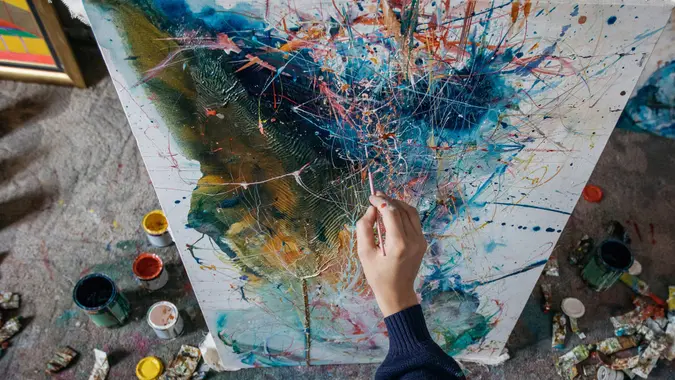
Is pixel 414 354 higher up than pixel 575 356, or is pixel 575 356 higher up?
pixel 414 354

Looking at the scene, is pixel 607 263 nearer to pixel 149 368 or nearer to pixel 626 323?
pixel 626 323

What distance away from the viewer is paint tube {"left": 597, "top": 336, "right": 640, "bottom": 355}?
2.00m

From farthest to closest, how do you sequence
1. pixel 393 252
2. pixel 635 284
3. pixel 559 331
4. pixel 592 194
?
pixel 592 194 → pixel 635 284 → pixel 559 331 → pixel 393 252

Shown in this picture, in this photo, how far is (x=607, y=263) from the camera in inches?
80.7

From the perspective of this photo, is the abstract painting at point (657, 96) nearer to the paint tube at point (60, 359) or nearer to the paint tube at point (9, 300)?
the paint tube at point (60, 359)

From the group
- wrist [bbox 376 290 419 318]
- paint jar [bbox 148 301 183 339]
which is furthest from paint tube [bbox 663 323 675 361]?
paint jar [bbox 148 301 183 339]

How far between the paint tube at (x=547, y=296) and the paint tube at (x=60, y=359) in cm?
177

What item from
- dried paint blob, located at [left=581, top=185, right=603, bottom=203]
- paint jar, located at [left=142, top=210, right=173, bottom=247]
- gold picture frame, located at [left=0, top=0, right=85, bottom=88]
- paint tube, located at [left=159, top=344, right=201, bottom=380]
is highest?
gold picture frame, located at [left=0, top=0, right=85, bottom=88]

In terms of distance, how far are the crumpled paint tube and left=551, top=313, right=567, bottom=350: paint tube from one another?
164 centimetres

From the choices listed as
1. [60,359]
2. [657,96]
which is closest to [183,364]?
[60,359]

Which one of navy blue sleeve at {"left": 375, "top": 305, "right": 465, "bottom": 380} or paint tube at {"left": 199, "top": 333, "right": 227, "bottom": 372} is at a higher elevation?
navy blue sleeve at {"left": 375, "top": 305, "right": 465, "bottom": 380}

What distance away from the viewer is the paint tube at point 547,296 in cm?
209

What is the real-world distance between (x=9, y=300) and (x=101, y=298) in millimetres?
398

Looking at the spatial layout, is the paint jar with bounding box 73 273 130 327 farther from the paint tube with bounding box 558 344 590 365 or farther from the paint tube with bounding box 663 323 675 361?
the paint tube with bounding box 663 323 675 361
